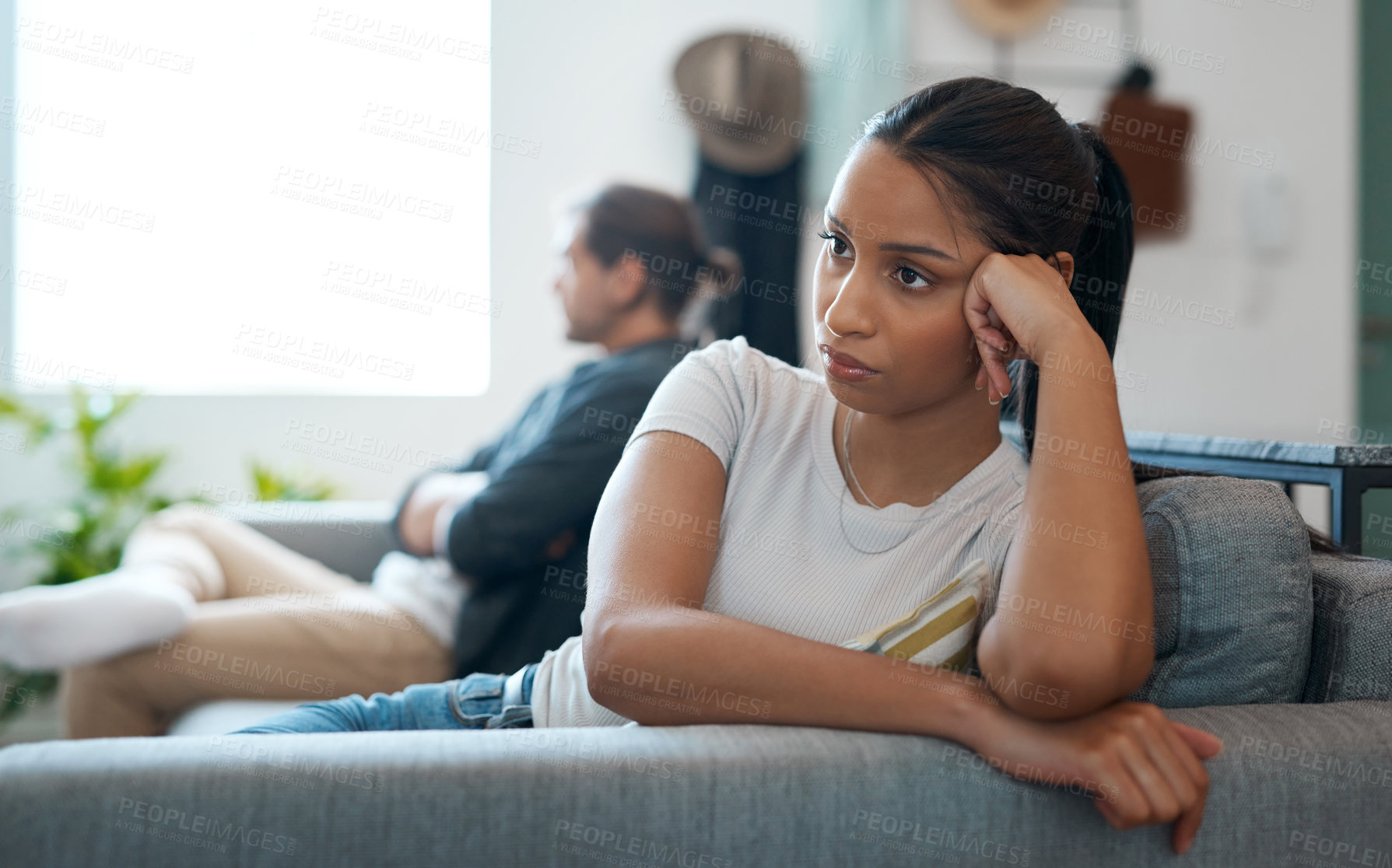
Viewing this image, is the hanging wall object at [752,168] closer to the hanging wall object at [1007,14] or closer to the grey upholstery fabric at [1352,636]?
the hanging wall object at [1007,14]

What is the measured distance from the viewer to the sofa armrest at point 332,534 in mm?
2262

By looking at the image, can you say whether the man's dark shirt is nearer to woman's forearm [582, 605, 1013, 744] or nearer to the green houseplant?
woman's forearm [582, 605, 1013, 744]

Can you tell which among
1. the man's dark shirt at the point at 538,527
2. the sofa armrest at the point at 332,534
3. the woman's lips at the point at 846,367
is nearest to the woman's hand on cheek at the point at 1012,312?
the woman's lips at the point at 846,367

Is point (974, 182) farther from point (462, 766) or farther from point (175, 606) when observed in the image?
point (175, 606)

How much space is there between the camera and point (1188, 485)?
3.05 feet

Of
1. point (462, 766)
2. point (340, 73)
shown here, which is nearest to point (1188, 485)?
point (462, 766)

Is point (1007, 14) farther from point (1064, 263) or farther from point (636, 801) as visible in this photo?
point (636, 801)

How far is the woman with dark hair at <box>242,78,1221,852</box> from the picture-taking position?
752 millimetres

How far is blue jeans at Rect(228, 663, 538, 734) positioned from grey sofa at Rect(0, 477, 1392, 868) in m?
0.35

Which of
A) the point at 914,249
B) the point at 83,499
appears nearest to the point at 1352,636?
the point at 914,249

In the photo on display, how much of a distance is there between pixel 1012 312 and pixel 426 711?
2.44 ft

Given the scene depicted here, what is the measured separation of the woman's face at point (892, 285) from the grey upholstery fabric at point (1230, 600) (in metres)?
0.26

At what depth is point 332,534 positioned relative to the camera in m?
2.28

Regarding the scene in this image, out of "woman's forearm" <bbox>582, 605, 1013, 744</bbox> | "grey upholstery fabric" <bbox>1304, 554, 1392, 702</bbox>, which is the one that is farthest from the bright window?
"grey upholstery fabric" <bbox>1304, 554, 1392, 702</bbox>
